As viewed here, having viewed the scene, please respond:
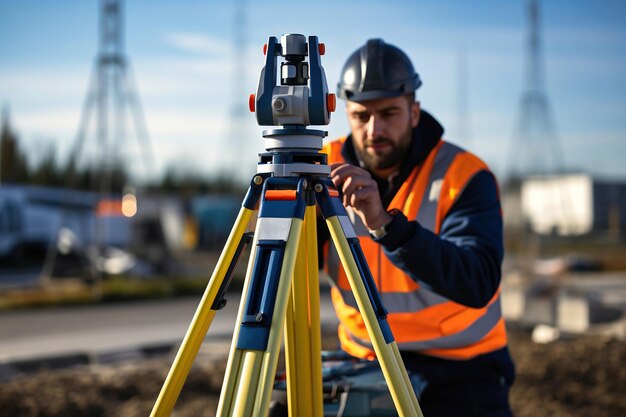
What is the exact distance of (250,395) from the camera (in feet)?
6.95

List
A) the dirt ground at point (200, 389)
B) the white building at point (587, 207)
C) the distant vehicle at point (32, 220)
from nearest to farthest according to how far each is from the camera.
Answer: the dirt ground at point (200, 389) < the distant vehicle at point (32, 220) < the white building at point (587, 207)

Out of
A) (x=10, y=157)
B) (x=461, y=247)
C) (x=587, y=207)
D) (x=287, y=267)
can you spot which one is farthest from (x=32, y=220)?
(x=287, y=267)

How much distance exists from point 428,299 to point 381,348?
0.96 metres

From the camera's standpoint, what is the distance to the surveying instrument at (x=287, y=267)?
7.16 ft

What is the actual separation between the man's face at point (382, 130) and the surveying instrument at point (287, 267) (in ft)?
2.52

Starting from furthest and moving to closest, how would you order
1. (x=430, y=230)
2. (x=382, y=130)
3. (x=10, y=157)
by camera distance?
1. (x=10, y=157)
2. (x=382, y=130)
3. (x=430, y=230)

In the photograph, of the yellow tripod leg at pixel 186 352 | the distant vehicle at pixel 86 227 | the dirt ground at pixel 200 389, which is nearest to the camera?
the yellow tripod leg at pixel 186 352

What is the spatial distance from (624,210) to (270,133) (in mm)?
44203

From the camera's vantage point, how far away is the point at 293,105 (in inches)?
95.7

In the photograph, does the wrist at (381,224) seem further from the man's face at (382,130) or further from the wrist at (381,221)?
the man's face at (382,130)

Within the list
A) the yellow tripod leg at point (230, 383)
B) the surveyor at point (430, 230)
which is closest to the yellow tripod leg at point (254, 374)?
the yellow tripod leg at point (230, 383)

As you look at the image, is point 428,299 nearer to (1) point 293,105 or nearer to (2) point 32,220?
(1) point 293,105

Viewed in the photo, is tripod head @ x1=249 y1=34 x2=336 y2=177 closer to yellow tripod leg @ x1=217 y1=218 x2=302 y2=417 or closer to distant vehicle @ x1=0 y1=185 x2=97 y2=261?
yellow tripod leg @ x1=217 y1=218 x2=302 y2=417

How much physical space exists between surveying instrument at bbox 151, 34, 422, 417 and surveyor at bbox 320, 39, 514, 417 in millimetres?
581
